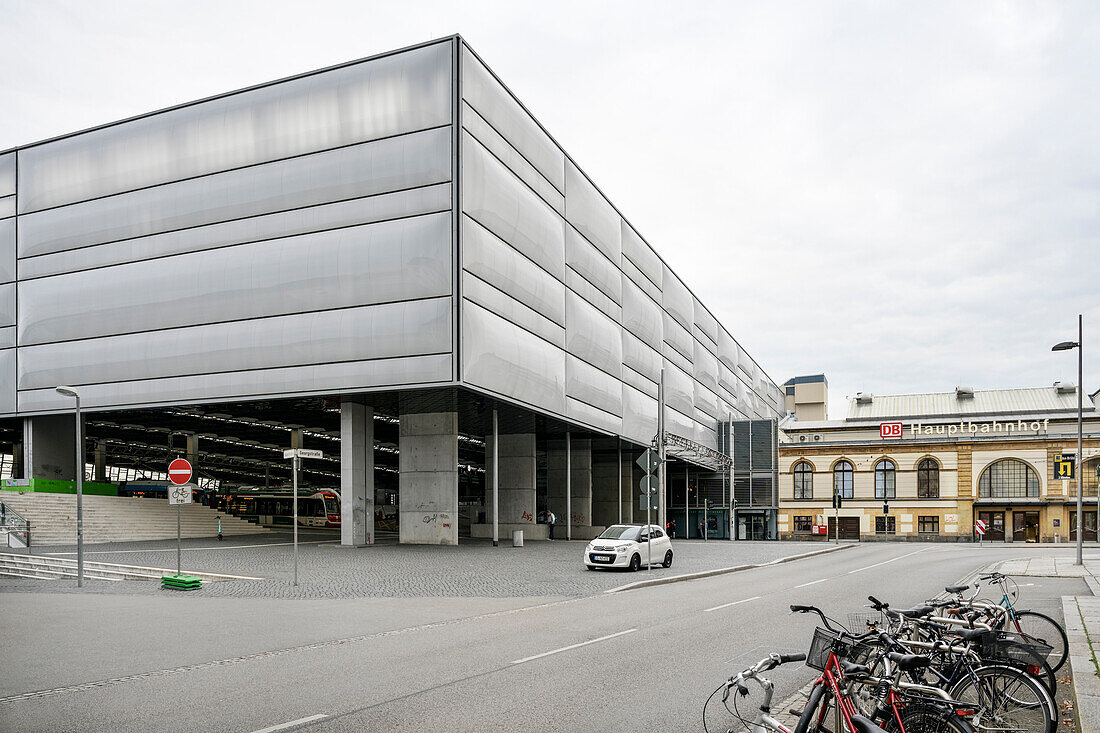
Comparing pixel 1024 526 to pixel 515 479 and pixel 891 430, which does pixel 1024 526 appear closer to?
pixel 891 430

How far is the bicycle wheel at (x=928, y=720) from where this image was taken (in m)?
4.80

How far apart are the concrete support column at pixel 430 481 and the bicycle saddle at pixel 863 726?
33.9 metres

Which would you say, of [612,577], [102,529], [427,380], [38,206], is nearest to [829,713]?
[612,577]

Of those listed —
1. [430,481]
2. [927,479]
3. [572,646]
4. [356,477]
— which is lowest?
[927,479]

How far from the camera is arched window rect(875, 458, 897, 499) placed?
260 feet

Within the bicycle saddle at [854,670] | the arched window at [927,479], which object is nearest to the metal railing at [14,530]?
the bicycle saddle at [854,670]

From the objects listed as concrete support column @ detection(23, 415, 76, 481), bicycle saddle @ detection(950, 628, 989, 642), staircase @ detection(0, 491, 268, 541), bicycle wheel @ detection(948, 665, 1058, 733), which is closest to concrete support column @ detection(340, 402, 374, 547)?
staircase @ detection(0, 491, 268, 541)

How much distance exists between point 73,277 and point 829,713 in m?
45.2

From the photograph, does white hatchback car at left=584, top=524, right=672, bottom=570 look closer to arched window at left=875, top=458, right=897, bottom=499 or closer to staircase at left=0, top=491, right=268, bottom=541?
staircase at left=0, top=491, right=268, bottom=541

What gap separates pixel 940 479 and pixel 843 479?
8030mm

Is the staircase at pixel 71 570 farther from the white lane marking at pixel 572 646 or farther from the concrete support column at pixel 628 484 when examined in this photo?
the concrete support column at pixel 628 484

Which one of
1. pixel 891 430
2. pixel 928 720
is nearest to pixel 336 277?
pixel 928 720

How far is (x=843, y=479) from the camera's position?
8112cm

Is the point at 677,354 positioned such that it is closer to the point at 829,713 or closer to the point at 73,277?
the point at 73,277
